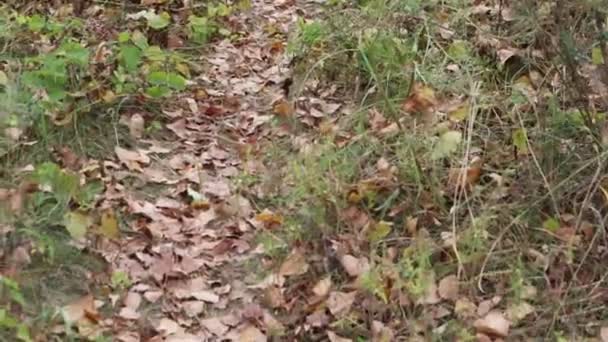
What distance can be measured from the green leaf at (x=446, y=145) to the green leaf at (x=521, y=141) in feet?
0.89

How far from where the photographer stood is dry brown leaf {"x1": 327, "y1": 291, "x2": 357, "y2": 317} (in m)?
3.41

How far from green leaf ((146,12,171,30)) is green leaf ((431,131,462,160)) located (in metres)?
2.21

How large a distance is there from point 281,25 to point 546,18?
2.42 m

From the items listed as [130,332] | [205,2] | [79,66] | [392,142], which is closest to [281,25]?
[205,2]

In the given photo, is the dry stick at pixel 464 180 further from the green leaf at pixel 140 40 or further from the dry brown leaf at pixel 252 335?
the green leaf at pixel 140 40

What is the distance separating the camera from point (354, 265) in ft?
11.7

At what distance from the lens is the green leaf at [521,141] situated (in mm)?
3893

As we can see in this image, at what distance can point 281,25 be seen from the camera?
19.9ft

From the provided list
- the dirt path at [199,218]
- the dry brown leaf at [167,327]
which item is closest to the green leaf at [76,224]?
the dirt path at [199,218]

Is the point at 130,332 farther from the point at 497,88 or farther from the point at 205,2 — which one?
the point at 205,2

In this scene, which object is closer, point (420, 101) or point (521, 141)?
point (521, 141)

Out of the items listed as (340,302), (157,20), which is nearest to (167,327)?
(340,302)

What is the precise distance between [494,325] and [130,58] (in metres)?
2.51

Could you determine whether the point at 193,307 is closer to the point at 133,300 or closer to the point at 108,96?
the point at 133,300
